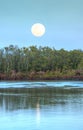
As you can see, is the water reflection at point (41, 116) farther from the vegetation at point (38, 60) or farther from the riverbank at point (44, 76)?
the vegetation at point (38, 60)

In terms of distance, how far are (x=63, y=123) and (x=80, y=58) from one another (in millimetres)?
81850

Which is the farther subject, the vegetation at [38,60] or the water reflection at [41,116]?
the vegetation at [38,60]

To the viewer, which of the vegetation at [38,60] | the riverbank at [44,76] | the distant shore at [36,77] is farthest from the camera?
the vegetation at [38,60]

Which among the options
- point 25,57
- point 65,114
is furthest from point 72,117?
point 25,57

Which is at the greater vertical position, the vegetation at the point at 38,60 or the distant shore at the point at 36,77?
the vegetation at the point at 38,60

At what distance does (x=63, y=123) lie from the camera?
56.5 ft

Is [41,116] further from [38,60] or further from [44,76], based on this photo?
[38,60]

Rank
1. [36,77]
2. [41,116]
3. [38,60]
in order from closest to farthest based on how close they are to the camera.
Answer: [41,116]
[36,77]
[38,60]

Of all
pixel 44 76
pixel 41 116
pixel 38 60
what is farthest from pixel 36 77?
pixel 41 116

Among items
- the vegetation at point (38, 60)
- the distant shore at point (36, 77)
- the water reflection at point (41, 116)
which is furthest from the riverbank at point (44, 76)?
the water reflection at point (41, 116)

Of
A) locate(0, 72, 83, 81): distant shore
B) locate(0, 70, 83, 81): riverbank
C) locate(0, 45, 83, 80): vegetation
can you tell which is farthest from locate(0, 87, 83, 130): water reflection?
locate(0, 45, 83, 80): vegetation

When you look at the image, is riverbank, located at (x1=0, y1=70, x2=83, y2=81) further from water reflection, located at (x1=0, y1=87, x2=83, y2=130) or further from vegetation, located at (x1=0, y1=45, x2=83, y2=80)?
water reflection, located at (x1=0, y1=87, x2=83, y2=130)

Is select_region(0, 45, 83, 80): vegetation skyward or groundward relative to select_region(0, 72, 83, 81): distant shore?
skyward

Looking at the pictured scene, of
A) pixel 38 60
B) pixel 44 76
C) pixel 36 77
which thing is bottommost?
pixel 36 77
